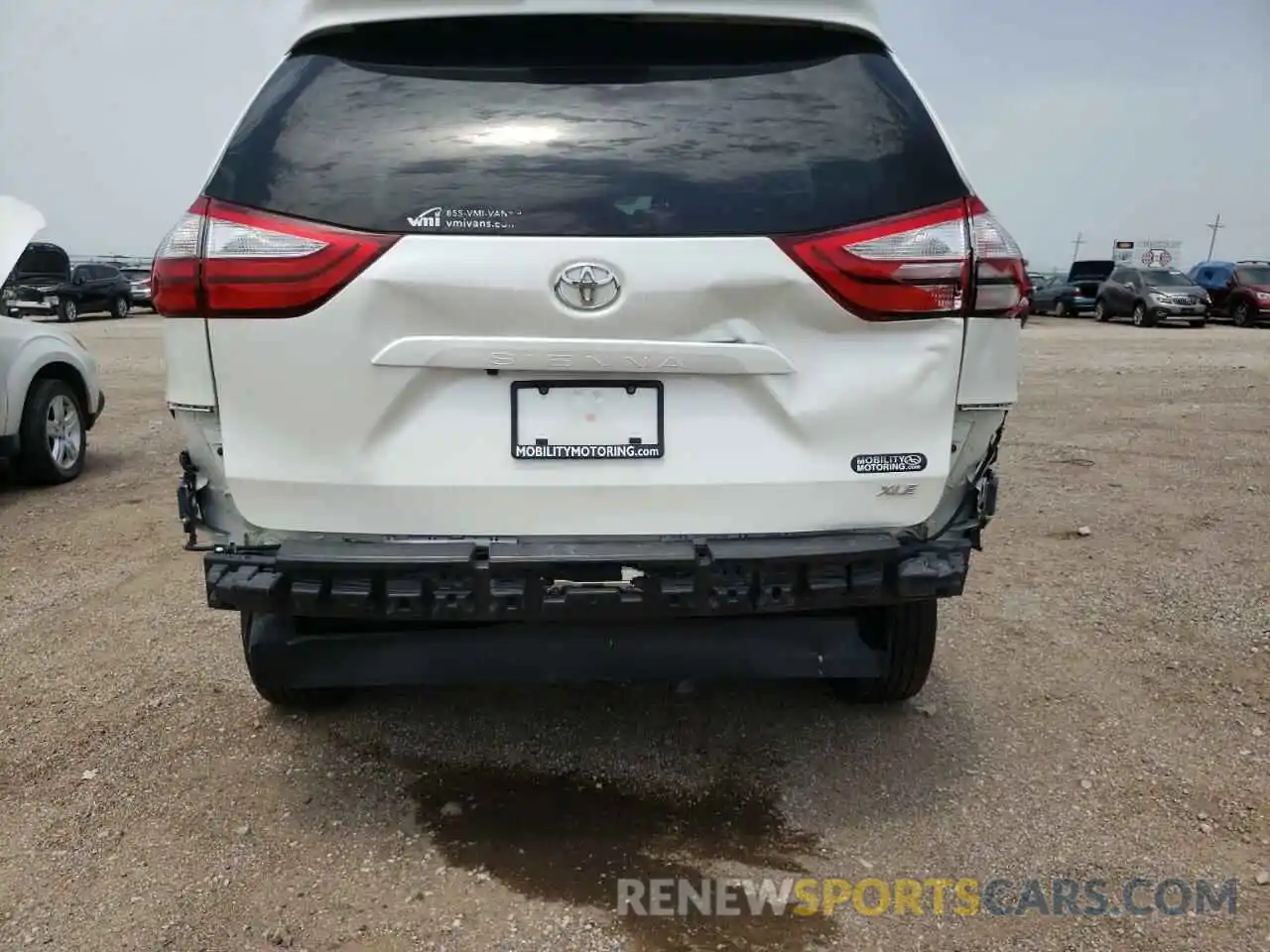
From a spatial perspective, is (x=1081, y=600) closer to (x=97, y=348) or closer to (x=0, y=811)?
(x=0, y=811)

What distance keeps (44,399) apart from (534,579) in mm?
6065

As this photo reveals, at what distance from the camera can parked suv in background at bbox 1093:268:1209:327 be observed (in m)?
26.0

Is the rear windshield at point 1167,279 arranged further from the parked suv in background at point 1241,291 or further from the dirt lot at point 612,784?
the dirt lot at point 612,784

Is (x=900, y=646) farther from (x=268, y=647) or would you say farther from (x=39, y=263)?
(x=39, y=263)

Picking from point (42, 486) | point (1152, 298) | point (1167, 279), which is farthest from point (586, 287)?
point (1167, 279)

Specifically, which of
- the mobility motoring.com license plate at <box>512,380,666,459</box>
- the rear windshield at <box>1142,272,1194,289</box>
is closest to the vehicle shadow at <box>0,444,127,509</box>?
the mobility motoring.com license plate at <box>512,380,666,459</box>

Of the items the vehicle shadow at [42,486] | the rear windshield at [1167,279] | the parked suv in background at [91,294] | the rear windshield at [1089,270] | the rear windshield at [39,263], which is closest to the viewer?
the vehicle shadow at [42,486]

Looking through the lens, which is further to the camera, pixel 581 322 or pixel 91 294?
pixel 91 294

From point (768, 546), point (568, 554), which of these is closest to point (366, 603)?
point (568, 554)

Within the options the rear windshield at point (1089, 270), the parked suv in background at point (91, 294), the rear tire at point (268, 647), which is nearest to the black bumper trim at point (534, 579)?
the rear tire at point (268, 647)

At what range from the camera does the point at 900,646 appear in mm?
3127

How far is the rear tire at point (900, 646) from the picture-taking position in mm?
2932

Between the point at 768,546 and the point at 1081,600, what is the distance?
9.38 feet

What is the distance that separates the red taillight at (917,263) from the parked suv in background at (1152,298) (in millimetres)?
27292
